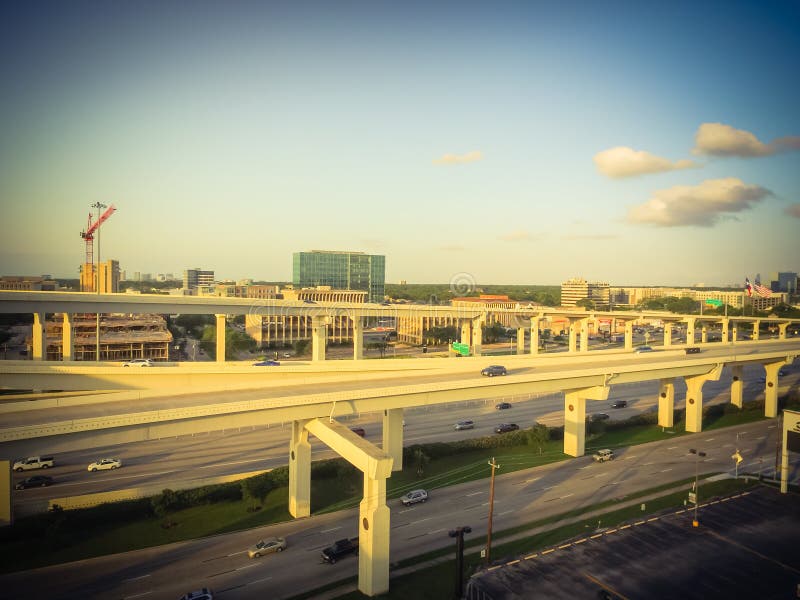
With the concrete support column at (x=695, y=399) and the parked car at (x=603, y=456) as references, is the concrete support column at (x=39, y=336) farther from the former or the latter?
the concrete support column at (x=695, y=399)

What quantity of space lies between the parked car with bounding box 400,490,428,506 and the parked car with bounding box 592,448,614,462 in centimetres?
1614

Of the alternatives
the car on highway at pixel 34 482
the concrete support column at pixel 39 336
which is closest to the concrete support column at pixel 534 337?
the concrete support column at pixel 39 336

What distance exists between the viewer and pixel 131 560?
2375cm

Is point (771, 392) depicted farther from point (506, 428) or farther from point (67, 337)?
point (67, 337)

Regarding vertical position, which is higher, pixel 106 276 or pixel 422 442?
pixel 106 276

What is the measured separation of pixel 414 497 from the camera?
3084 centimetres

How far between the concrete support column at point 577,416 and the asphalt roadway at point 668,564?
1110 cm

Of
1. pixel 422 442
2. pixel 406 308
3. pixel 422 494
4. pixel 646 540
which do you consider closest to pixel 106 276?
pixel 406 308

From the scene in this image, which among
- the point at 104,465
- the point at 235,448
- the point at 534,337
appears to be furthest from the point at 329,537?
the point at 534,337

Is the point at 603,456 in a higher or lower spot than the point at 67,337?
lower

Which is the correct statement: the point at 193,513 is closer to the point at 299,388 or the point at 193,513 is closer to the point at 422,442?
the point at 299,388

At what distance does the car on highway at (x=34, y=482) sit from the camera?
32.2m

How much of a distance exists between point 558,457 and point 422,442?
11293 millimetres

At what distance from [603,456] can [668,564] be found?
1630 cm
